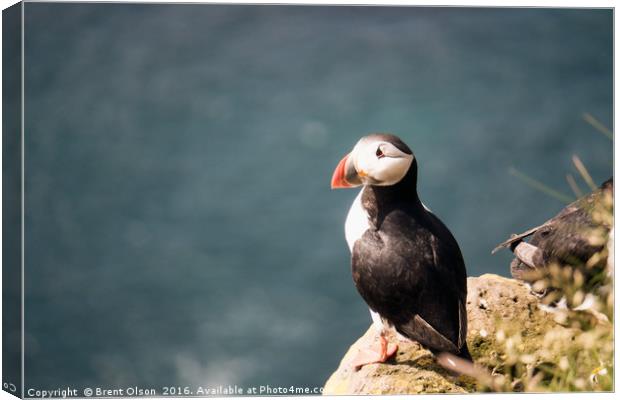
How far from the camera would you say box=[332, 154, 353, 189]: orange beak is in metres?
5.02

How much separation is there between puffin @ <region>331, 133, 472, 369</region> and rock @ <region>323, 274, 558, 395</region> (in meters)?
0.07

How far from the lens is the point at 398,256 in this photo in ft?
16.0

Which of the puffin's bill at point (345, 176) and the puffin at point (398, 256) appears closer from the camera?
the puffin at point (398, 256)

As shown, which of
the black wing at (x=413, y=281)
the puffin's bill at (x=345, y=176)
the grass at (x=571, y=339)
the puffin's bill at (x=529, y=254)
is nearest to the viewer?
the grass at (x=571, y=339)

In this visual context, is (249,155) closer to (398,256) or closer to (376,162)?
(376,162)

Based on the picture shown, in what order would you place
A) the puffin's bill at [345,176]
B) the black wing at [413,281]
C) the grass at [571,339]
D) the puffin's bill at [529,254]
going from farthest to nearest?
the puffin's bill at [529,254] < the puffin's bill at [345,176] < the black wing at [413,281] < the grass at [571,339]

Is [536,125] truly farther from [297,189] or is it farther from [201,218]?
[201,218]

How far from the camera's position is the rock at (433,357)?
16.5 feet

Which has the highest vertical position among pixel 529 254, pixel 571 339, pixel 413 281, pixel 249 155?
pixel 249 155

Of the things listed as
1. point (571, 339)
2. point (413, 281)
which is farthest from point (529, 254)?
point (413, 281)

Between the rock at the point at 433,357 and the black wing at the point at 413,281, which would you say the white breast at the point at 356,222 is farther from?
the rock at the point at 433,357

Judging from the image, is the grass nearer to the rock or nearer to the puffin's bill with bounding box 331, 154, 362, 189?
the rock

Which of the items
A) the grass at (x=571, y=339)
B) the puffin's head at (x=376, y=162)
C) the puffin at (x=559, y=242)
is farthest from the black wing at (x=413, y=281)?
the puffin at (x=559, y=242)

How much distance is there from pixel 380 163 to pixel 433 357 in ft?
3.89
